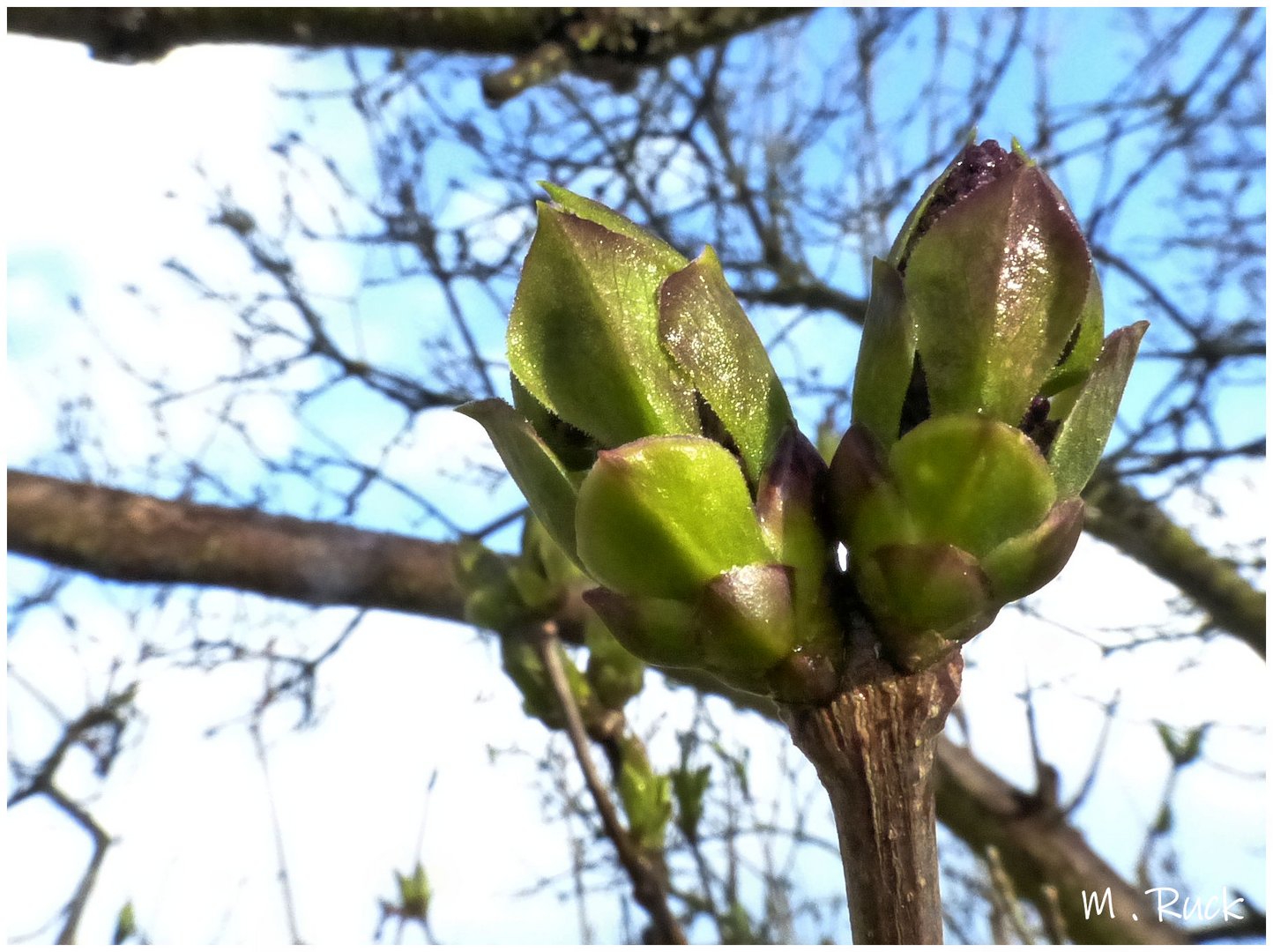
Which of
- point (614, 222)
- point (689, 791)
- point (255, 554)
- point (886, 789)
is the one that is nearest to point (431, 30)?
point (255, 554)

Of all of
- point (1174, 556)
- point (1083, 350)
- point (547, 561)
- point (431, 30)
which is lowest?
point (1083, 350)

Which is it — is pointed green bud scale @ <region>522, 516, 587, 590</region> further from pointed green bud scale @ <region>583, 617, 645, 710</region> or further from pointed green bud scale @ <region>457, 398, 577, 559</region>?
pointed green bud scale @ <region>457, 398, 577, 559</region>

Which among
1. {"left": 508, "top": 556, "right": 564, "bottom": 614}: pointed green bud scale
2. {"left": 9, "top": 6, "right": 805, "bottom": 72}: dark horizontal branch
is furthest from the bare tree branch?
{"left": 508, "top": 556, "right": 564, "bottom": 614}: pointed green bud scale

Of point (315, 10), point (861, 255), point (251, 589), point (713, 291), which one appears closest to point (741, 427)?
point (713, 291)

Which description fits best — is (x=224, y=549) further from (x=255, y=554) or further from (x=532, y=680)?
(x=532, y=680)

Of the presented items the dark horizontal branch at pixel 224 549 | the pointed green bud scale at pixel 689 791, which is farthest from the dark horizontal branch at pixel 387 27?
the pointed green bud scale at pixel 689 791

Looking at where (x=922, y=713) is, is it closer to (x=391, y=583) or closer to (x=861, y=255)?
(x=391, y=583)
